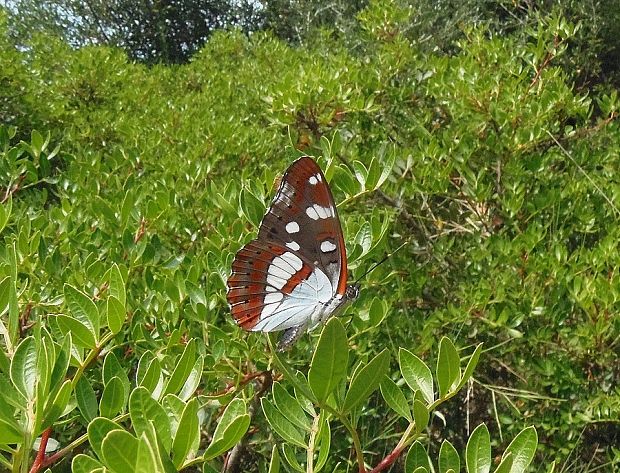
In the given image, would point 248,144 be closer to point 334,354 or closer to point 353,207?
point 353,207

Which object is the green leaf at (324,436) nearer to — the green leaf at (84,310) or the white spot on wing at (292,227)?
the green leaf at (84,310)

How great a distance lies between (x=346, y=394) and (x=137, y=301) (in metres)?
0.96

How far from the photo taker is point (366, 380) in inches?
26.8

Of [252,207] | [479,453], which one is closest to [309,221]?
[252,207]

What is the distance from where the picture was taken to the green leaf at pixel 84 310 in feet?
3.13

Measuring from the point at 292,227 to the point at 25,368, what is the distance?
2.28 feet

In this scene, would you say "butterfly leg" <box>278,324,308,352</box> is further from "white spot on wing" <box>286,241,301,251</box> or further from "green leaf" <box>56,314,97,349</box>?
"green leaf" <box>56,314,97,349</box>

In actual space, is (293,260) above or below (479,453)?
above

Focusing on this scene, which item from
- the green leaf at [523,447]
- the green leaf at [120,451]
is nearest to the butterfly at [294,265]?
the green leaf at [523,447]

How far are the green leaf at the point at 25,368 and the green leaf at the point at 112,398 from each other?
97 millimetres

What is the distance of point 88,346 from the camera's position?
940 millimetres

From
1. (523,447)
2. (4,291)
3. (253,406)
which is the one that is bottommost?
(253,406)

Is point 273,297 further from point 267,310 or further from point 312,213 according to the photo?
point 312,213

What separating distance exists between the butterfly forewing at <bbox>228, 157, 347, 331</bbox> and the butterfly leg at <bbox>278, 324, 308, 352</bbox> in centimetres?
1
